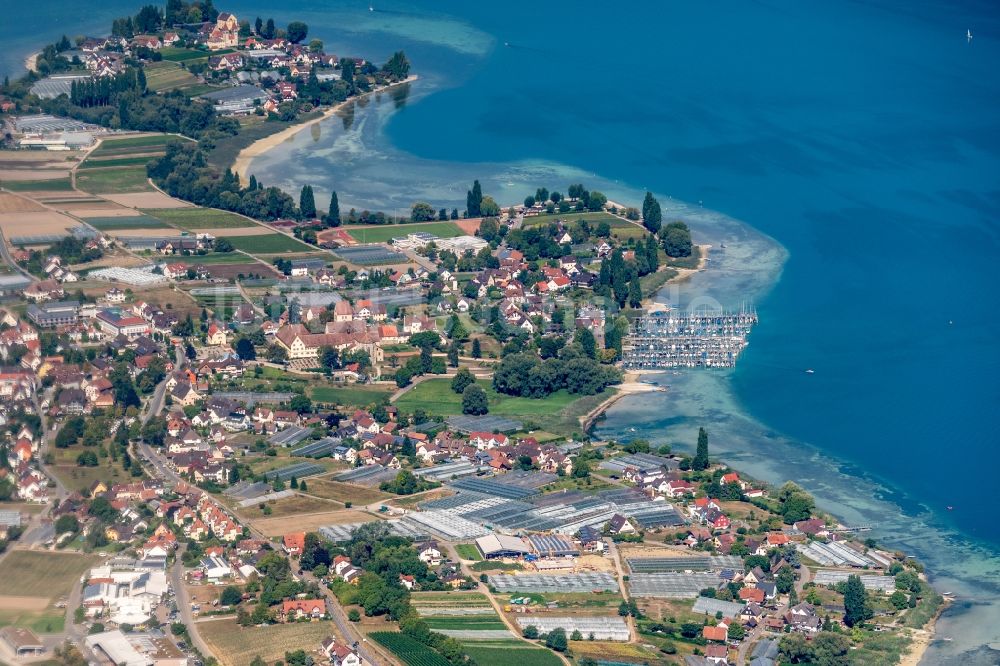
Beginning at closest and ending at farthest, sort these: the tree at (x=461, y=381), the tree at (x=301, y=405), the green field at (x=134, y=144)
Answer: the tree at (x=301, y=405)
the tree at (x=461, y=381)
the green field at (x=134, y=144)

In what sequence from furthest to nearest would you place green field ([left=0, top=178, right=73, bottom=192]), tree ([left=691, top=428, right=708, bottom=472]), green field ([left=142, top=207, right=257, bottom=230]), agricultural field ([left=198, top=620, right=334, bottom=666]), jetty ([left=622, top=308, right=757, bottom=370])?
green field ([left=0, top=178, right=73, bottom=192]) < green field ([left=142, top=207, right=257, bottom=230]) < jetty ([left=622, top=308, right=757, bottom=370]) < tree ([left=691, top=428, right=708, bottom=472]) < agricultural field ([left=198, top=620, right=334, bottom=666])

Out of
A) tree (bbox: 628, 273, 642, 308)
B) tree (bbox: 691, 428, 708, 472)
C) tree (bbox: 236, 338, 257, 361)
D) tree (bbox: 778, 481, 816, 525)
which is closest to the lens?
tree (bbox: 778, 481, 816, 525)

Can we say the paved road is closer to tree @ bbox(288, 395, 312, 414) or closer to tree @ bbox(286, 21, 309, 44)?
tree @ bbox(288, 395, 312, 414)

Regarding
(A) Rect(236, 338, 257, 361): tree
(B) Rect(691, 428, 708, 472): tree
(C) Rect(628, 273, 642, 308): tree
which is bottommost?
(B) Rect(691, 428, 708, 472): tree

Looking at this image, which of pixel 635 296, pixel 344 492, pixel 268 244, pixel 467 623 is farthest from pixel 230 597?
pixel 268 244

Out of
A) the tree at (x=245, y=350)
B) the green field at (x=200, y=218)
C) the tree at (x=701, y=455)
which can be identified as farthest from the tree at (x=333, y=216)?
the tree at (x=701, y=455)

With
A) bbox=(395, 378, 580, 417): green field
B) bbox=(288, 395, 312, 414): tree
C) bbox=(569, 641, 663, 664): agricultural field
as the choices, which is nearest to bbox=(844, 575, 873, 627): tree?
bbox=(569, 641, 663, 664): agricultural field

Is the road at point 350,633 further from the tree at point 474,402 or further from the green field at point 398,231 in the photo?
the green field at point 398,231

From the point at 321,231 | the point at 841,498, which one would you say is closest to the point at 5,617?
the point at 841,498
